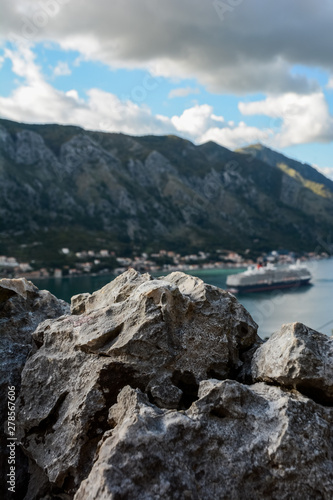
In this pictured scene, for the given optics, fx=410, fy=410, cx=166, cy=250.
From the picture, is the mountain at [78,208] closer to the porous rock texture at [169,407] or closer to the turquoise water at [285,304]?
the turquoise water at [285,304]

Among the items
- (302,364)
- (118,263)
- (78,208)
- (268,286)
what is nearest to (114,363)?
(302,364)

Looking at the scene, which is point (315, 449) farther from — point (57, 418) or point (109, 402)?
point (57, 418)

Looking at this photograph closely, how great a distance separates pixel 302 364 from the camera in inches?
164

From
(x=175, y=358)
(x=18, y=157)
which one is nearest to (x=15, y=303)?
(x=175, y=358)

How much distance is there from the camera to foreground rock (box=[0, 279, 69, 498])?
5180 millimetres

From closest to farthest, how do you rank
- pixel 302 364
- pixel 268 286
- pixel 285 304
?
pixel 302 364 < pixel 285 304 < pixel 268 286

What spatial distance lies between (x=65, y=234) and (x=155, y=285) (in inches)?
5713

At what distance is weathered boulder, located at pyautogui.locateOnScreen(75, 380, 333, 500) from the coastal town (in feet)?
230

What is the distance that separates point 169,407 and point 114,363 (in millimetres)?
758

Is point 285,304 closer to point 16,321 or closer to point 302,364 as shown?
point 16,321

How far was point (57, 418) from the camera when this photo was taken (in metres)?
4.56

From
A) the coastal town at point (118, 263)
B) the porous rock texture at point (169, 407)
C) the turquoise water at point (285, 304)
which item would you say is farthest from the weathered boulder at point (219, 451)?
Result: the coastal town at point (118, 263)

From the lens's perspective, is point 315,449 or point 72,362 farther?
point 72,362

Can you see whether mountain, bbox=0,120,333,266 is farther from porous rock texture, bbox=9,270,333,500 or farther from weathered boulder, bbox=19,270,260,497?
porous rock texture, bbox=9,270,333,500
